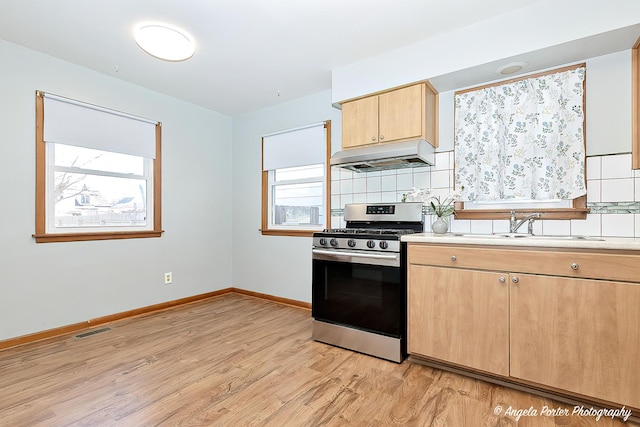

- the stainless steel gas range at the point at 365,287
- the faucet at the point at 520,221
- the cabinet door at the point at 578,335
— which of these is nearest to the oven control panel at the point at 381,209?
the stainless steel gas range at the point at 365,287

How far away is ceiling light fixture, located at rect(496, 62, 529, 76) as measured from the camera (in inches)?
85.7

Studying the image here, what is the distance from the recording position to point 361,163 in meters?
2.71

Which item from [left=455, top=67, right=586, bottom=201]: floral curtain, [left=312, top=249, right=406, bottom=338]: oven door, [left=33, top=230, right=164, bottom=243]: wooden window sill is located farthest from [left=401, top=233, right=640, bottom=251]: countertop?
[left=33, top=230, right=164, bottom=243]: wooden window sill

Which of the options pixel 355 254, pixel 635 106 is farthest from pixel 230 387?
pixel 635 106

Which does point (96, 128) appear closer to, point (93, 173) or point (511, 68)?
point (93, 173)

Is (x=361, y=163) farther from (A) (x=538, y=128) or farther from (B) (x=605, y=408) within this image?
(B) (x=605, y=408)

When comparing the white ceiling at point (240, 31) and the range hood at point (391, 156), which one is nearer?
the white ceiling at point (240, 31)

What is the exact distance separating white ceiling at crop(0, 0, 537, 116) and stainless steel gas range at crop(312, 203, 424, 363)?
4.58 ft

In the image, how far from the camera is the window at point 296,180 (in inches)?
138

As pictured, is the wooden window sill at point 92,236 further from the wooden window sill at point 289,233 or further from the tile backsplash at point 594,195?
the tile backsplash at point 594,195

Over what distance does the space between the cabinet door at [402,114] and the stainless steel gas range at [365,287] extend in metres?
0.62

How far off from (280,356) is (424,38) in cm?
262

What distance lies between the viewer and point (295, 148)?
3.68 meters

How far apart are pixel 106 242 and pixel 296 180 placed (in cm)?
202
